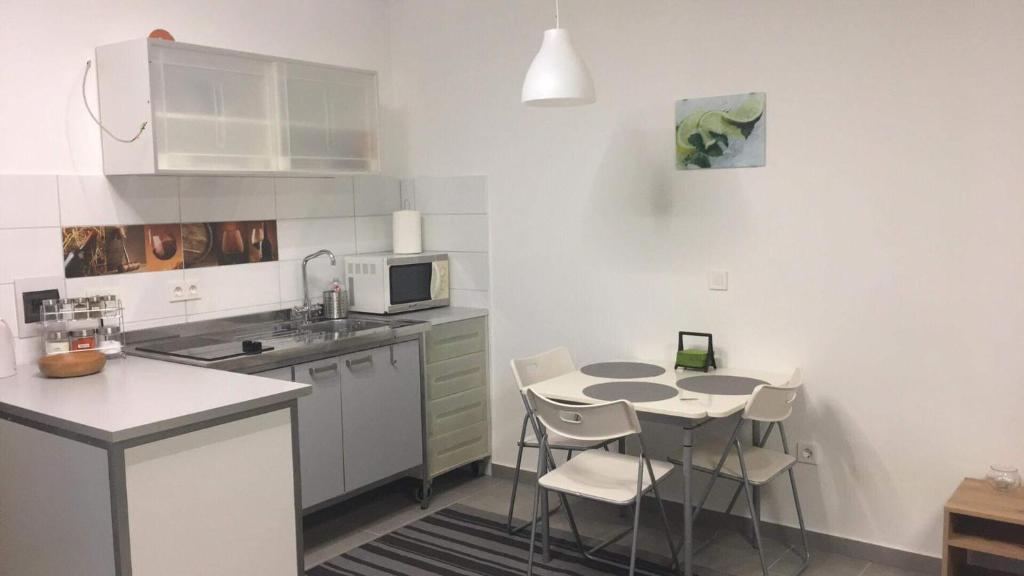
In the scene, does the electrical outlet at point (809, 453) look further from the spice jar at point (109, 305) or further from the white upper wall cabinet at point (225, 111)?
the spice jar at point (109, 305)

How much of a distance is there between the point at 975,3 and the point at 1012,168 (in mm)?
611

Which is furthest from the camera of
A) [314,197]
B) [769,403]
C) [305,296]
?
[314,197]

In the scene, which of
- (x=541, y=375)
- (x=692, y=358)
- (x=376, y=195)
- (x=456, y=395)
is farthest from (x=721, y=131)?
(x=376, y=195)

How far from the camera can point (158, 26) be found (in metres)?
3.70

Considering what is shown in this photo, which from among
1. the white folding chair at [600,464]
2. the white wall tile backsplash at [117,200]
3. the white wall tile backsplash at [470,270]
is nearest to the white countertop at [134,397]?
the white wall tile backsplash at [117,200]

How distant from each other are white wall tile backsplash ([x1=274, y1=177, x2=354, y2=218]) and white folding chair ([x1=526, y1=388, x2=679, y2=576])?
1.63m

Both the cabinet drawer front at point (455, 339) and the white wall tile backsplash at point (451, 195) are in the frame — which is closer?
the cabinet drawer front at point (455, 339)

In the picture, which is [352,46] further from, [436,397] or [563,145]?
[436,397]

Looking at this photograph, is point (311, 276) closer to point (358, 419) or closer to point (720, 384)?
point (358, 419)

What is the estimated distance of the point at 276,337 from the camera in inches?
151

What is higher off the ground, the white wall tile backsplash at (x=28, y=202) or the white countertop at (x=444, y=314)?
the white wall tile backsplash at (x=28, y=202)

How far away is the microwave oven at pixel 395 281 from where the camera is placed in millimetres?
4289

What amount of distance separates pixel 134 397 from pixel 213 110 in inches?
52.5

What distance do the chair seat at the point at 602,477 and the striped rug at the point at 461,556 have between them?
18.7 inches
